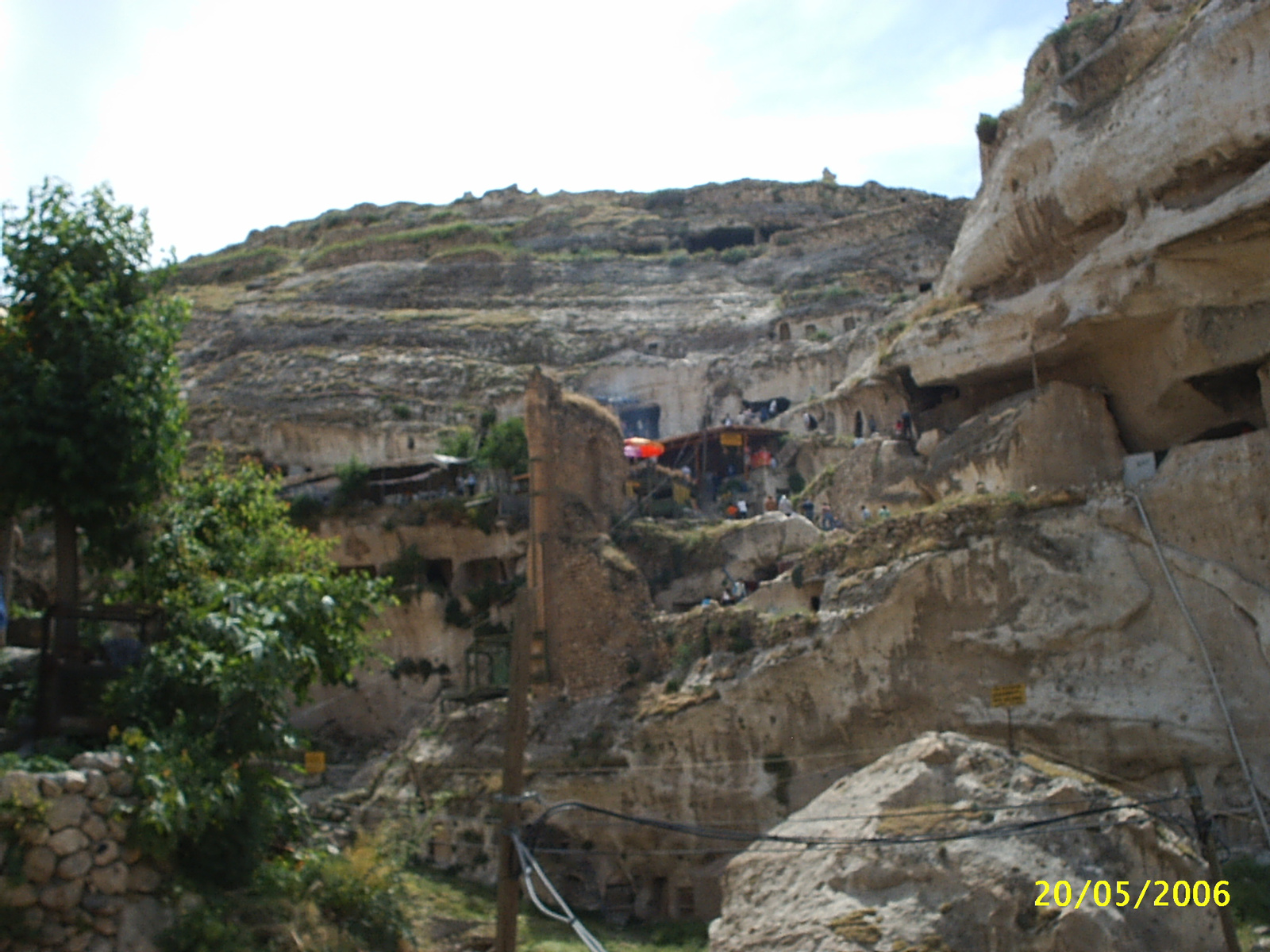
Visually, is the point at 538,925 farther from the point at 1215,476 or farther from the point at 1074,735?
the point at 1215,476

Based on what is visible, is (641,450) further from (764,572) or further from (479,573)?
(764,572)

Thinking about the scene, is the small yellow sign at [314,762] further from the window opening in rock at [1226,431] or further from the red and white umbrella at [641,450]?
the window opening in rock at [1226,431]

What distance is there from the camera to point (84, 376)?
14.3m

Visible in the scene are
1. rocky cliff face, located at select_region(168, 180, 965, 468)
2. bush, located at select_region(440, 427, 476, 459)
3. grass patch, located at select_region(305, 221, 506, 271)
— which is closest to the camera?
bush, located at select_region(440, 427, 476, 459)

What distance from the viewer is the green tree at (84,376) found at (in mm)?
14031

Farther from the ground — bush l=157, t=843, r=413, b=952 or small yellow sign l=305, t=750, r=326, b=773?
small yellow sign l=305, t=750, r=326, b=773

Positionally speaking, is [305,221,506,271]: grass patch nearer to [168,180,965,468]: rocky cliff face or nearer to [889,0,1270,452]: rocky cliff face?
[168,180,965,468]: rocky cliff face

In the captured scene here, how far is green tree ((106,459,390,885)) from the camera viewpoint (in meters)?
12.4

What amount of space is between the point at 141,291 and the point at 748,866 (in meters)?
9.67

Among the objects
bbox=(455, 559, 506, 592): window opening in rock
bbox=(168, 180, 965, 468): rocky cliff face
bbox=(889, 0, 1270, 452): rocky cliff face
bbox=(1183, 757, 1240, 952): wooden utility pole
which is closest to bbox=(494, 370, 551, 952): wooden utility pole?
bbox=(1183, 757, 1240, 952): wooden utility pole

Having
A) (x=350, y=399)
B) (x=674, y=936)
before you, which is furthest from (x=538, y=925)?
(x=350, y=399)

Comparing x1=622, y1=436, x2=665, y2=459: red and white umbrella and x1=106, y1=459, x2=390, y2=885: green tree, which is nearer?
x1=106, y1=459, x2=390, y2=885: green tree

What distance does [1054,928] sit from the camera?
10508 millimetres
